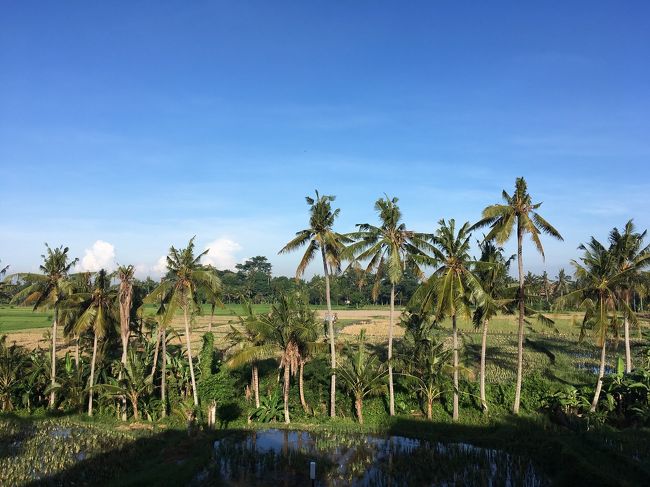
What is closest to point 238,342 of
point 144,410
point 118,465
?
point 144,410

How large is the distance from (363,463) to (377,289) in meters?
9.88

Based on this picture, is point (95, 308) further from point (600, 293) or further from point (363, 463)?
point (600, 293)

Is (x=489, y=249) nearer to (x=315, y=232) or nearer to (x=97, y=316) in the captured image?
(x=315, y=232)

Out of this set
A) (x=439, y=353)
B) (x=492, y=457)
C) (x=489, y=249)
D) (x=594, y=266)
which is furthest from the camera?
(x=439, y=353)

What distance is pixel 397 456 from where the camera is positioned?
19734 millimetres

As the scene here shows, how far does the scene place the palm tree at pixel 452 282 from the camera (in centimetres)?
2402

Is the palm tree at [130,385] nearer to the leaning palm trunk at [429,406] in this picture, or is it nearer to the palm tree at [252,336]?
the palm tree at [252,336]

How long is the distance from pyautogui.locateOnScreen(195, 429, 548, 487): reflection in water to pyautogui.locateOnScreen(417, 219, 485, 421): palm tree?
5.83 m

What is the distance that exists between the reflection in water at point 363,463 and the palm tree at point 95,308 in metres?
10.7

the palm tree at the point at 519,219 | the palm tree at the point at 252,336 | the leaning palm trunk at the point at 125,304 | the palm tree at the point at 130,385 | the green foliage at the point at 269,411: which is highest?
the palm tree at the point at 519,219

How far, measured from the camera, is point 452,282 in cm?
2411

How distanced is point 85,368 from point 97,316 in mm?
4905

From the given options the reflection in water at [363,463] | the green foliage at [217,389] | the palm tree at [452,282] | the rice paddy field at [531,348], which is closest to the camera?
the reflection in water at [363,463]

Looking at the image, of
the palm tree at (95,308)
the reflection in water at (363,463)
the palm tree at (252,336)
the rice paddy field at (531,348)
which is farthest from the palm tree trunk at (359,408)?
the palm tree at (95,308)
